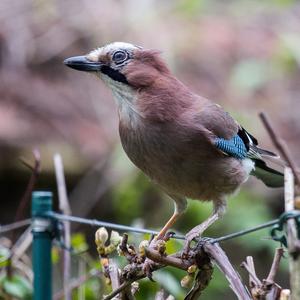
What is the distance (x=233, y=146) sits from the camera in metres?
3.44

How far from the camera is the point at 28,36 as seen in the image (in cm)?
716

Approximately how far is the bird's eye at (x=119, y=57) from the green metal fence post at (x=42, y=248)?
2.38 feet

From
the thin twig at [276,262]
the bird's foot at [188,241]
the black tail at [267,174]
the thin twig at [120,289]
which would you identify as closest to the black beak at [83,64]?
the bird's foot at [188,241]

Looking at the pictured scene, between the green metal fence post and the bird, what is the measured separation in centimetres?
59

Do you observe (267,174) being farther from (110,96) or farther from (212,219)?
(110,96)

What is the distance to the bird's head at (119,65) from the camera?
3014 millimetres

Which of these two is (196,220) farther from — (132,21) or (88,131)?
(132,21)

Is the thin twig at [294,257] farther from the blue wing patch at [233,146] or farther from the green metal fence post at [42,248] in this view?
the blue wing patch at [233,146]

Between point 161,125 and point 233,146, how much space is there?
48cm

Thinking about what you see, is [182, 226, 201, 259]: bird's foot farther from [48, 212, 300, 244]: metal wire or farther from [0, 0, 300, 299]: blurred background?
[0, 0, 300, 299]: blurred background

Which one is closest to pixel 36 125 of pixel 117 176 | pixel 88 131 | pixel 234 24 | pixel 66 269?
pixel 88 131

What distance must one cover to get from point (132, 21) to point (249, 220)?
2722mm

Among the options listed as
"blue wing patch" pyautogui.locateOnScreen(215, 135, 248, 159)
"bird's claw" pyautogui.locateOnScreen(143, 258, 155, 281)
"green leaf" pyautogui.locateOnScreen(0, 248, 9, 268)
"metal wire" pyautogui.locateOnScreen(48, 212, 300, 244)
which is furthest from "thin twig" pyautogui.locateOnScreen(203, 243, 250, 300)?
"blue wing patch" pyautogui.locateOnScreen(215, 135, 248, 159)

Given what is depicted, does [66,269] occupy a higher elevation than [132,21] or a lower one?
lower
